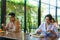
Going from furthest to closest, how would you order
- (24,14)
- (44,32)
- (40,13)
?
1. (40,13)
2. (24,14)
3. (44,32)

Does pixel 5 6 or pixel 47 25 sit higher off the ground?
pixel 5 6

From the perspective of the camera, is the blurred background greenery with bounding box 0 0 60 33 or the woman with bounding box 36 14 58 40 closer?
the woman with bounding box 36 14 58 40

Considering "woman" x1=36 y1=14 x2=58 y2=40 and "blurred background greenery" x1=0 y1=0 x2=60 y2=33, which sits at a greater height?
"blurred background greenery" x1=0 y1=0 x2=60 y2=33

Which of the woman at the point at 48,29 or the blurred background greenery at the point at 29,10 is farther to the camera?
the blurred background greenery at the point at 29,10

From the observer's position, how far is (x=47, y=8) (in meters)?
7.60

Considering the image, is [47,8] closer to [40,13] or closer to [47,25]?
[40,13]

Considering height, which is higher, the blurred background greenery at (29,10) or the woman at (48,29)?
the blurred background greenery at (29,10)

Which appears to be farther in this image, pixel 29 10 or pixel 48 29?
pixel 29 10

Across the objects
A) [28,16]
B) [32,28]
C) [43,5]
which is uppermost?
[43,5]

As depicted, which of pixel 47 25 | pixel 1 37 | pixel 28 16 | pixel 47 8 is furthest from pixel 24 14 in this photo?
pixel 1 37

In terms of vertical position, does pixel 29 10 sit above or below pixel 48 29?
above

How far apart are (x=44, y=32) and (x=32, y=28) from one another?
3.67m

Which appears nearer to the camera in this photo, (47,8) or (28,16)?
(28,16)

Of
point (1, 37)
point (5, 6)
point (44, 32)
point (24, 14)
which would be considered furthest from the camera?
point (24, 14)
